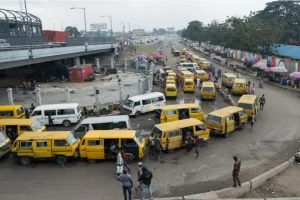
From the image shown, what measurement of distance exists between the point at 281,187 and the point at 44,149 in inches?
428

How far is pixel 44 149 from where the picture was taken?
15125 mm

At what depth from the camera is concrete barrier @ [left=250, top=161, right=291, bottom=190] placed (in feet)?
42.0

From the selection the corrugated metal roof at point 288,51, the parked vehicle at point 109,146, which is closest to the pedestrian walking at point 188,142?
the parked vehicle at point 109,146

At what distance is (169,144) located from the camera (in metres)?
16.5

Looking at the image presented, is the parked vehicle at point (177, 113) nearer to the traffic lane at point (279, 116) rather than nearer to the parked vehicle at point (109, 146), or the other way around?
the traffic lane at point (279, 116)

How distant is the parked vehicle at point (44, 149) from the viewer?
15117mm

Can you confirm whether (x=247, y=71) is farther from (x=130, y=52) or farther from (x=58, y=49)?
(x=130, y=52)

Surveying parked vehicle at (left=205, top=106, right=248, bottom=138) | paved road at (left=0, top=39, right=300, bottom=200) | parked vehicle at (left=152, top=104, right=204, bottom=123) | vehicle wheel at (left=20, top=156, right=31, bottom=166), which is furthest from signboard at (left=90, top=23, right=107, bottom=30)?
vehicle wheel at (left=20, top=156, right=31, bottom=166)

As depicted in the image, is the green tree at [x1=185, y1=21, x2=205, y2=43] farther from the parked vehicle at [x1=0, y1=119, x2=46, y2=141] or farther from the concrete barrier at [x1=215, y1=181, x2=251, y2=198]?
the concrete barrier at [x1=215, y1=181, x2=251, y2=198]

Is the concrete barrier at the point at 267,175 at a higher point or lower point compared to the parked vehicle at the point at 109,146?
lower

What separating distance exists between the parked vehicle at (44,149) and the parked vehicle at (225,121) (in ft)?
28.2

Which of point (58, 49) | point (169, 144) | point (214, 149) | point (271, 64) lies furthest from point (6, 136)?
point (271, 64)

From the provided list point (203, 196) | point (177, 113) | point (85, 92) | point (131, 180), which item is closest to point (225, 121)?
point (177, 113)

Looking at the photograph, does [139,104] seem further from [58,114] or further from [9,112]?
[9,112]
